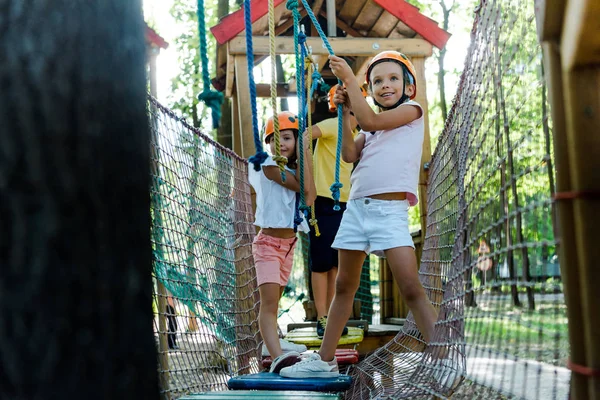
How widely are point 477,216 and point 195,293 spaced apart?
5.62 feet

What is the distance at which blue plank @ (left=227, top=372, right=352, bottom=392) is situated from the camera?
3.01 meters

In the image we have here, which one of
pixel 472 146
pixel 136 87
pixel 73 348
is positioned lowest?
pixel 73 348

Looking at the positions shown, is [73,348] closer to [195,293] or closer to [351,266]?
[351,266]

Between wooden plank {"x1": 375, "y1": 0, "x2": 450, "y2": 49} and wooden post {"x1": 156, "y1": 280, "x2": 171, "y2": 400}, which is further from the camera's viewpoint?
wooden plank {"x1": 375, "y1": 0, "x2": 450, "y2": 49}

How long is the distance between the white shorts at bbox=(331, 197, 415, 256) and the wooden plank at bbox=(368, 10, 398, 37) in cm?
360

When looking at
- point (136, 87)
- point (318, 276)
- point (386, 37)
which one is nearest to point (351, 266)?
point (318, 276)

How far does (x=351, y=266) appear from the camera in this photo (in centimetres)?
330

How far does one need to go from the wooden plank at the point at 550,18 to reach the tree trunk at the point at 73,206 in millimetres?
652

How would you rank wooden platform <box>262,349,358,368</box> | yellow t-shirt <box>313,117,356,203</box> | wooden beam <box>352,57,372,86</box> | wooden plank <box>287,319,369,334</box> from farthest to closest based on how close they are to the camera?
wooden beam <box>352,57,372,86</box>
wooden plank <box>287,319,369,334</box>
yellow t-shirt <box>313,117,356,203</box>
wooden platform <box>262,349,358,368</box>

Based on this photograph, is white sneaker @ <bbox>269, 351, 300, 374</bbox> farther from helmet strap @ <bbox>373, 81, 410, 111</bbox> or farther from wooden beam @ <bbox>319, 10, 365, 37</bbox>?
wooden beam @ <bbox>319, 10, 365, 37</bbox>

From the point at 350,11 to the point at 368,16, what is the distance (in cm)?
33

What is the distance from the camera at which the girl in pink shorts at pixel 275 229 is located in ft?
12.8

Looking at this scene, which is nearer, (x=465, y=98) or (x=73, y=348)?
(x=73, y=348)

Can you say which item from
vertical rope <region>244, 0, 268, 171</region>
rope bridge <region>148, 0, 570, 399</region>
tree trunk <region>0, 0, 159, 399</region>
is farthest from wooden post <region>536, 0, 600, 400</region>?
vertical rope <region>244, 0, 268, 171</region>
